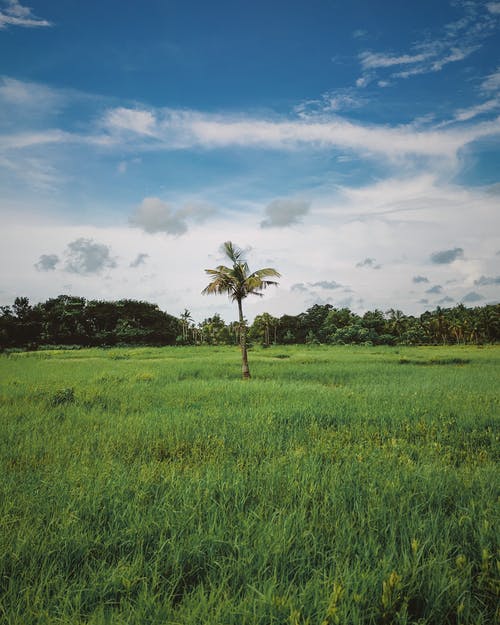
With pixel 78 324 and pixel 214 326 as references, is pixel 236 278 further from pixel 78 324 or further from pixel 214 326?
pixel 214 326

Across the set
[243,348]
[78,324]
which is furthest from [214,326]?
[243,348]

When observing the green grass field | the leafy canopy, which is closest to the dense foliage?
the leafy canopy

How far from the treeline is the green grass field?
191 ft

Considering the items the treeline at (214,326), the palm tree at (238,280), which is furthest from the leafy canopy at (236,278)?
the treeline at (214,326)

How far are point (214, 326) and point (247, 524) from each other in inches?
3171

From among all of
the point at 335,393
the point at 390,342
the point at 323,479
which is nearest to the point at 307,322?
the point at 390,342

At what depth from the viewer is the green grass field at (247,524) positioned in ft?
7.23

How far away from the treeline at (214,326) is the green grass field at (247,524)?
191 feet

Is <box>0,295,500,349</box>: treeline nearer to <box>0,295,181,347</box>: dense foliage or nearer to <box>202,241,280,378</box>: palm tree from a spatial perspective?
<box>0,295,181,347</box>: dense foliage

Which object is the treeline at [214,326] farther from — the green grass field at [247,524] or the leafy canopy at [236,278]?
the green grass field at [247,524]

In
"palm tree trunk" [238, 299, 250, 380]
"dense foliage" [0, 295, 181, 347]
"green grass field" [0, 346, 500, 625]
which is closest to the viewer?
"green grass field" [0, 346, 500, 625]

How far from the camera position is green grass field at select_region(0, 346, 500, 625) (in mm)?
2203

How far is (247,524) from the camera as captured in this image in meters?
3.01

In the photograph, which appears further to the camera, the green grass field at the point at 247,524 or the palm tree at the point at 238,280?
the palm tree at the point at 238,280
